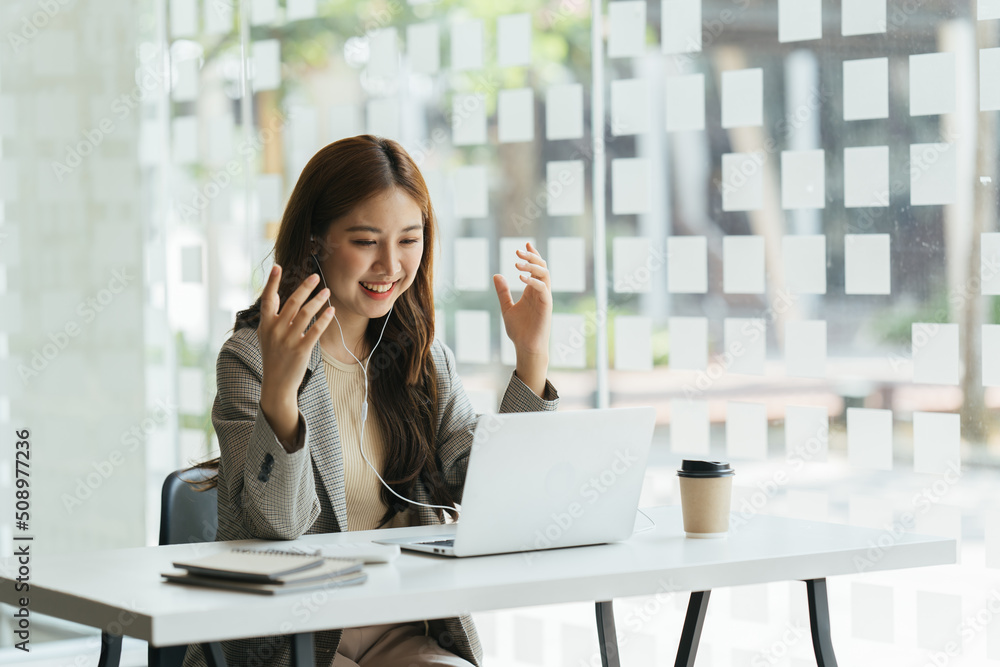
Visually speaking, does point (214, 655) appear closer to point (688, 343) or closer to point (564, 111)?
point (688, 343)

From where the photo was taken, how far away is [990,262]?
99.7 inches

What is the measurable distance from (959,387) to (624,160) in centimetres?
114

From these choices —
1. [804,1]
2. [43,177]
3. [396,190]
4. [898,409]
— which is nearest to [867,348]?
[898,409]

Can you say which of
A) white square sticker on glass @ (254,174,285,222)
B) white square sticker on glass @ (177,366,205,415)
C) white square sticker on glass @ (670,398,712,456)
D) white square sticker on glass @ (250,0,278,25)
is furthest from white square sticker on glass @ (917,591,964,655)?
white square sticker on glass @ (250,0,278,25)

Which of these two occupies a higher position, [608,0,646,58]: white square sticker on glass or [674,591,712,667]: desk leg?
[608,0,646,58]: white square sticker on glass

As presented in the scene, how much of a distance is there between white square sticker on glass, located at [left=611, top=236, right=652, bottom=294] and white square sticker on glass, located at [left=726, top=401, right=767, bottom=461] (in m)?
0.44

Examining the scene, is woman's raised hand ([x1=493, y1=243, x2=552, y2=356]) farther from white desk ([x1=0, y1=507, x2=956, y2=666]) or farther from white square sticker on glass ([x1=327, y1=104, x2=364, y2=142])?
white square sticker on glass ([x1=327, y1=104, x2=364, y2=142])

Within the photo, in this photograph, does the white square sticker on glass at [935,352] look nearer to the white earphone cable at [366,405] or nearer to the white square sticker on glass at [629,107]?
the white square sticker on glass at [629,107]

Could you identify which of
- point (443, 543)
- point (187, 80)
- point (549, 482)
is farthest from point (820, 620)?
point (187, 80)

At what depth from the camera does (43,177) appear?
12.0 ft

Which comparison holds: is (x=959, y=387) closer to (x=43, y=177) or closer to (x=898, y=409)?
(x=898, y=409)

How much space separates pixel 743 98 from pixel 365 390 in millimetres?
1463

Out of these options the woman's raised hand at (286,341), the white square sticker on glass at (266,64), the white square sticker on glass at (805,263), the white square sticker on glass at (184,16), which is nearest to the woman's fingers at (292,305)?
the woman's raised hand at (286,341)

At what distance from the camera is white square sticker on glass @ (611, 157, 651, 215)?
3.14 meters
